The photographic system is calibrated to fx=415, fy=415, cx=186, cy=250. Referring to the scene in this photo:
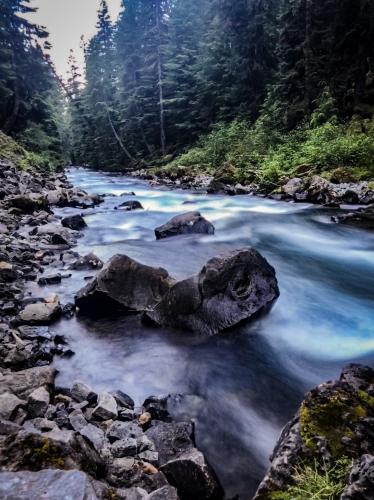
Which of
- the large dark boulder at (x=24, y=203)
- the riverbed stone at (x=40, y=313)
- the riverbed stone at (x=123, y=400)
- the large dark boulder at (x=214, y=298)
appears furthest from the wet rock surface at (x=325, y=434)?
the large dark boulder at (x=24, y=203)

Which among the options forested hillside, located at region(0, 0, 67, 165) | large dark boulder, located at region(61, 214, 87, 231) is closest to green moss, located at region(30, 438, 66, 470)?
large dark boulder, located at region(61, 214, 87, 231)

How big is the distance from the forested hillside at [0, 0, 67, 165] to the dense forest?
0.09 meters

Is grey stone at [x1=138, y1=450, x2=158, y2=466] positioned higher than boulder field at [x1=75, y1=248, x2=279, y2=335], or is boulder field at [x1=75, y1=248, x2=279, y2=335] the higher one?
boulder field at [x1=75, y1=248, x2=279, y2=335]

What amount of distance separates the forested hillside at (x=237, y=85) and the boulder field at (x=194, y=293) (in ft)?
38.2

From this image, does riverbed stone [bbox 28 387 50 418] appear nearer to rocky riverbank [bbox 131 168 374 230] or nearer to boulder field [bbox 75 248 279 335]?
boulder field [bbox 75 248 279 335]

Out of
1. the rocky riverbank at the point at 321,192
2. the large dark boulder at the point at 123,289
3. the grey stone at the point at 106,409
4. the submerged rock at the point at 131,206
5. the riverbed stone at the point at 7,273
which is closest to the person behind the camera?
the grey stone at the point at 106,409

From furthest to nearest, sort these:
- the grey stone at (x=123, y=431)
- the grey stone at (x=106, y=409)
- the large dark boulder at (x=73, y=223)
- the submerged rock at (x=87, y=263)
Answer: the large dark boulder at (x=73, y=223) → the submerged rock at (x=87, y=263) → the grey stone at (x=106, y=409) → the grey stone at (x=123, y=431)

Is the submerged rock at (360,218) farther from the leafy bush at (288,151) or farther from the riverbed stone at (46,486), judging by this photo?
the riverbed stone at (46,486)

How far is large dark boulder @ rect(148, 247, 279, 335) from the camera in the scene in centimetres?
592

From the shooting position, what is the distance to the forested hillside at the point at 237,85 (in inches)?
854

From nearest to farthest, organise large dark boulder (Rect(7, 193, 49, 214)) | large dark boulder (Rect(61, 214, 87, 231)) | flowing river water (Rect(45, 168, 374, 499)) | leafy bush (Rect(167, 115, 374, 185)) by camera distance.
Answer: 1. flowing river water (Rect(45, 168, 374, 499))
2. large dark boulder (Rect(61, 214, 87, 231))
3. large dark boulder (Rect(7, 193, 49, 214))
4. leafy bush (Rect(167, 115, 374, 185))

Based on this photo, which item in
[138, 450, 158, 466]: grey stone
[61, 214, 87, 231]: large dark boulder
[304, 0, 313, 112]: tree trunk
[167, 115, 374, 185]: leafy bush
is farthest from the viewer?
[304, 0, 313, 112]: tree trunk

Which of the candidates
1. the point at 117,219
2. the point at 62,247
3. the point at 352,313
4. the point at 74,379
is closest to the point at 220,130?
the point at 117,219

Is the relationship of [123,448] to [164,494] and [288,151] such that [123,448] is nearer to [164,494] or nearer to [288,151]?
[164,494]
